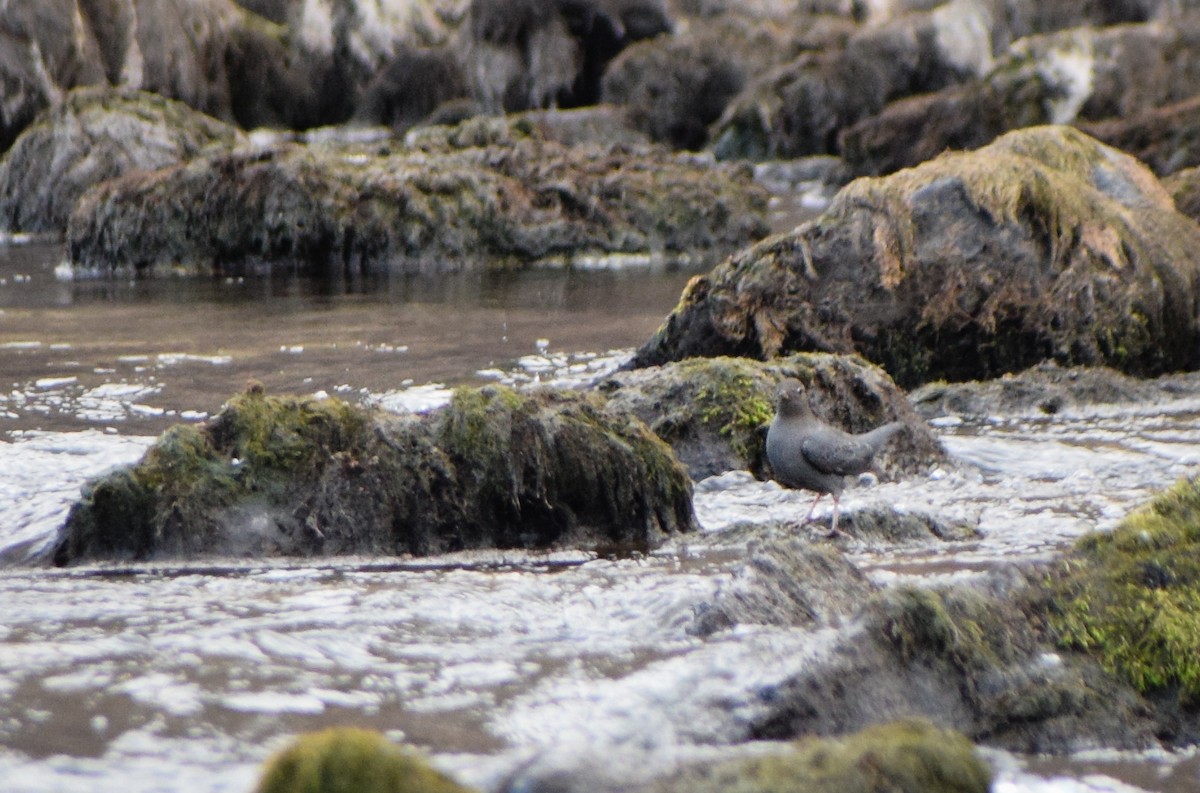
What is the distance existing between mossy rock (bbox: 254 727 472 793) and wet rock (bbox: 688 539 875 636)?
6.40 feet

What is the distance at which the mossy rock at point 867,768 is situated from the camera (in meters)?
2.88

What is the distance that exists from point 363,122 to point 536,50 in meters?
4.99

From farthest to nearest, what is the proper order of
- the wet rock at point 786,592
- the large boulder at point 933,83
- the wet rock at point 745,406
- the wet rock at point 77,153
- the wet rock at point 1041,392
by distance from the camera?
the large boulder at point 933,83
the wet rock at point 77,153
the wet rock at point 1041,392
the wet rock at point 745,406
the wet rock at point 786,592

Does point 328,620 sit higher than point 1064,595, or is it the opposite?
point 1064,595

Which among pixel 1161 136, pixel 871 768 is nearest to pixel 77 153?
pixel 1161 136

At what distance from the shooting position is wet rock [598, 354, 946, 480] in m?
7.69

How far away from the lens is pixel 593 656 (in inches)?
178

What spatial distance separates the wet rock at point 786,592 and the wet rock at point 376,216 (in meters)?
14.3

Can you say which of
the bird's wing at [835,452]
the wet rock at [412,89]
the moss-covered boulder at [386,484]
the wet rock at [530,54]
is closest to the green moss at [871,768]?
the moss-covered boulder at [386,484]

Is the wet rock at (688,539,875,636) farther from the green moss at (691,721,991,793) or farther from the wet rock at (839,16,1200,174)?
the wet rock at (839,16,1200,174)

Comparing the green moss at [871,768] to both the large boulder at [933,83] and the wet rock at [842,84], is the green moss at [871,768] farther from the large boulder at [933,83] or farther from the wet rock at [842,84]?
the wet rock at [842,84]

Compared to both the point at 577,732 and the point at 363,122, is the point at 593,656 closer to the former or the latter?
the point at 577,732

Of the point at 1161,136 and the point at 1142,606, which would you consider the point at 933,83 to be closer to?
the point at 1161,136

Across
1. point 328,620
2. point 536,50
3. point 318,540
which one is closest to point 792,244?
point 318,540
